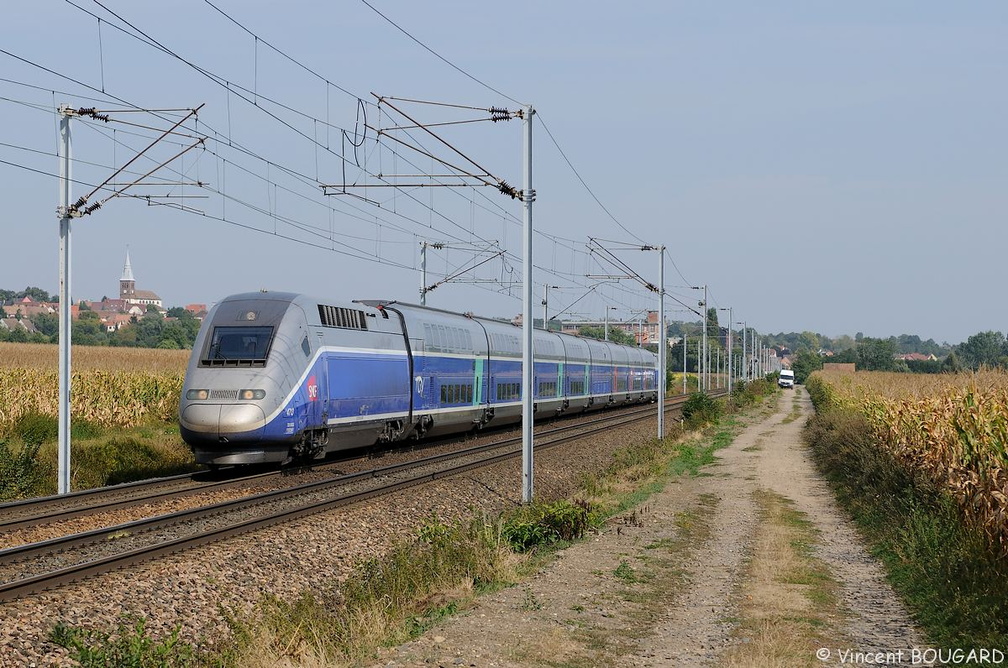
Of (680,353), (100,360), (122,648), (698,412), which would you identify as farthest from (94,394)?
(680,353)

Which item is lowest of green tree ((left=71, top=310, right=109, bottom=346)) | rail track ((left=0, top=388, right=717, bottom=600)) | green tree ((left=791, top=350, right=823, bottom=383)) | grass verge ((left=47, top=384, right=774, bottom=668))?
grass verge ((left=47, top=384, right=774, bottom=668))

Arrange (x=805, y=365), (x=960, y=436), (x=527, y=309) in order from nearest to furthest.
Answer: (x=960, y=436) < (x=527, y=309) < (x=805, y=365)

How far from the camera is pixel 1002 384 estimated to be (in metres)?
17.1

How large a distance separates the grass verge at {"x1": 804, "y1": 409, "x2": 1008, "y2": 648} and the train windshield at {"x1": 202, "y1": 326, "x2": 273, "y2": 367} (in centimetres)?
1247

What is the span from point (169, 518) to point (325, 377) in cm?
809

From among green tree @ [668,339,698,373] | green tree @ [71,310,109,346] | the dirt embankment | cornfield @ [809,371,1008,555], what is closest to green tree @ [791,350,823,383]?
green tree @ [668,339,698,373]

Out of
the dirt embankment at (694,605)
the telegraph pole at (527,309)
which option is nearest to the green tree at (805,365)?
the telegraph pole at (527,309)

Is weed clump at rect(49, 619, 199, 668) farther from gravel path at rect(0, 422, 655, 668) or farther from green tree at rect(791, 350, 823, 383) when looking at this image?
green tree at rect(791, 350, 823, 383)

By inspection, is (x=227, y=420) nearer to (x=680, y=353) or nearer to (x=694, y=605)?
(x=694, y=605)

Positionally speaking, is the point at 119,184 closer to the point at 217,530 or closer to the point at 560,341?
the point at 217,530

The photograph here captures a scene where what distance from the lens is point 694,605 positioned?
1182 cm

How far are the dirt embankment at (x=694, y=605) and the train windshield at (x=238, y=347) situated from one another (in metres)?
8.75

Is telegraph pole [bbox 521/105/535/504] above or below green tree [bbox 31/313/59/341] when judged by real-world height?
below

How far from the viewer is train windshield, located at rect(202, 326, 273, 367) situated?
2258cm
